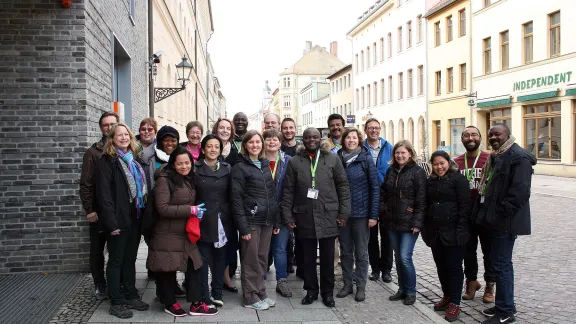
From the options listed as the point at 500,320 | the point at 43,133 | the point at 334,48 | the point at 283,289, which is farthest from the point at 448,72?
the point at 334,48

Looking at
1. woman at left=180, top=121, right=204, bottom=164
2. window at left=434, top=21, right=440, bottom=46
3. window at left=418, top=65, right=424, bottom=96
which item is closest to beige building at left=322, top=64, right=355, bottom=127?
window at left=418, top=65, right=424, bottom=96

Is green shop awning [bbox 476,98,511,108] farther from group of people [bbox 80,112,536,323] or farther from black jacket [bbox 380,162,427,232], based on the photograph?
→ black jacket [bbox 380,162,427,232]

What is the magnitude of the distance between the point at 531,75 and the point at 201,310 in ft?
76.5

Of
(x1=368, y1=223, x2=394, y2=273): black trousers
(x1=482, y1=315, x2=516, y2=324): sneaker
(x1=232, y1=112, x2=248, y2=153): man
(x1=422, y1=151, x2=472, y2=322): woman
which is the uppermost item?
(x1=232, y1=112, x2=248, y2=153): man

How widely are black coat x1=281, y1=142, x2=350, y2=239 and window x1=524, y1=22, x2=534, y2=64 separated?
2239 centimetres

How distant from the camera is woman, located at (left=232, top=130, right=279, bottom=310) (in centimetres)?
578

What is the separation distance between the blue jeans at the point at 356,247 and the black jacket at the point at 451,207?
2.98 ft

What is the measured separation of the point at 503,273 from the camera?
17.6 ft

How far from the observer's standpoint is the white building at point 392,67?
38.9m

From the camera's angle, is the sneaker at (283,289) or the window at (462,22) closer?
the sneaker at (283,289)

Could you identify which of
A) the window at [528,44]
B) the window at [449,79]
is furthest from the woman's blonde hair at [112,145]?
the window at [449,79]

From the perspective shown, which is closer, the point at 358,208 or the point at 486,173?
the point at 486,173

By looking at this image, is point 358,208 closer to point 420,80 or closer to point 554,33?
point 554,33

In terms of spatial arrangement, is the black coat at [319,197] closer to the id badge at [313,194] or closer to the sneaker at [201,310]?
the id badge at [313,194]
